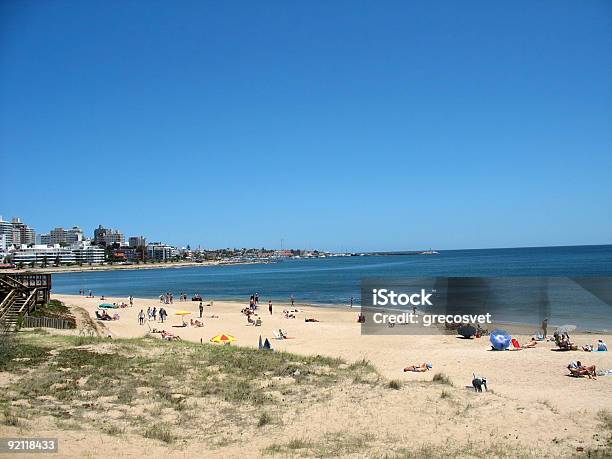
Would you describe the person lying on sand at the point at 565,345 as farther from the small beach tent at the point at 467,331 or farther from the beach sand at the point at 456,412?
the small beach tent at the point at 467,331

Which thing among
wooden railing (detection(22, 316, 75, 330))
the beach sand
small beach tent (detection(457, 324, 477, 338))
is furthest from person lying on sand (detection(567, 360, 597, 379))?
wooden railing (detection(22, 316, 75, 330))

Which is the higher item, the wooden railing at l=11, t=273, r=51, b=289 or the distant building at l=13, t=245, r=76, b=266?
the wooden railing at l=11, t=273, r=51, b=289

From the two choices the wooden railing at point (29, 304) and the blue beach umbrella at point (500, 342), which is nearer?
the blue beach umbrella at point (500, 342)

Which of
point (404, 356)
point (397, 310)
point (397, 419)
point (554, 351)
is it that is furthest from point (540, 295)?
point (397, 419)

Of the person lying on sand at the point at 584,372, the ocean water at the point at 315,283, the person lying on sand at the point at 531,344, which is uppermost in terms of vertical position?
the person lying on sand at the point at 584,372

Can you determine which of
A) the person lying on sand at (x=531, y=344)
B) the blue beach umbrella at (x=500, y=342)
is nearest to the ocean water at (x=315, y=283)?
the person lying on sand at (x=531, y=344)

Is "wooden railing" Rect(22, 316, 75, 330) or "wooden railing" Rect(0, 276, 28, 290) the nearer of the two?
"wooden railing" Rect(22, 316, 75, 330)

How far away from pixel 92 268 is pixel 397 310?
165 metres

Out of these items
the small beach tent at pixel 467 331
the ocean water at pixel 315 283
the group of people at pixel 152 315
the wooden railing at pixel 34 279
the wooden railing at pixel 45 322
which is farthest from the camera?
the ocean water at pixel 315 283

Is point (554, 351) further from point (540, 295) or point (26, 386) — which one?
point (540, 295)

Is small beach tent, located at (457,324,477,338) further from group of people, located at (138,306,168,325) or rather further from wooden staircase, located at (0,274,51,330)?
group of people, located at (138,306,168,325)

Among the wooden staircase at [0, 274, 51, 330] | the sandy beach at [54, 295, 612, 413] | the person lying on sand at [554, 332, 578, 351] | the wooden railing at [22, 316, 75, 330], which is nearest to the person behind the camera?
the sandy beach at [54, 295, 612, 413]

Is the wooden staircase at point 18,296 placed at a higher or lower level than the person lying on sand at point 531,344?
higher

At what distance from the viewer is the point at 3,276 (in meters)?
26.9
